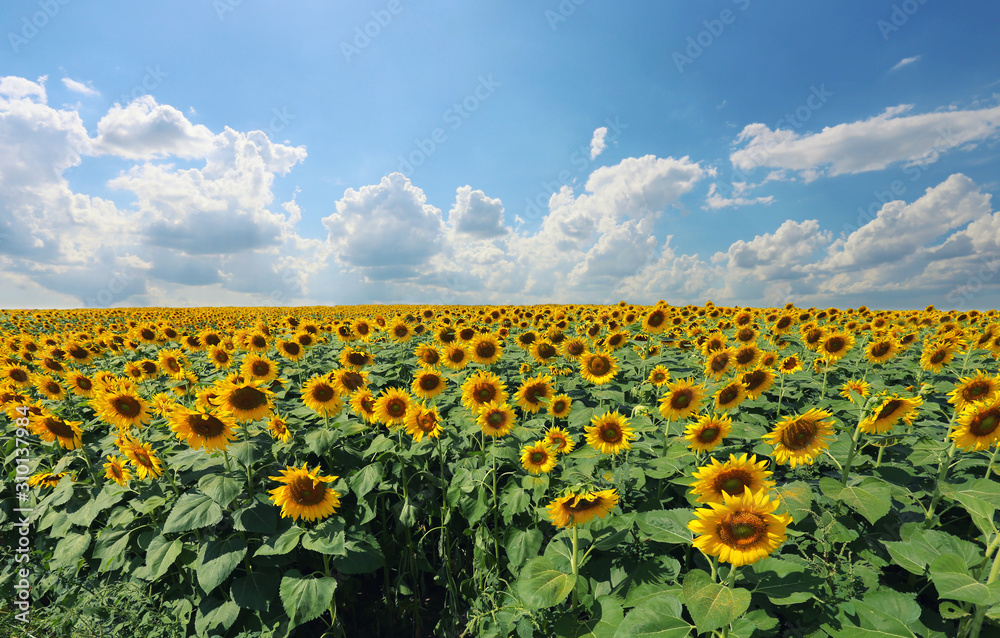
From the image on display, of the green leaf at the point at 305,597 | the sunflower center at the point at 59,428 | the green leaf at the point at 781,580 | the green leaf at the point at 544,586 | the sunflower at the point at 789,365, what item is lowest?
the green leaf at the point at 305,597

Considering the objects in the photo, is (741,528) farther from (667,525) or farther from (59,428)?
(59,428)

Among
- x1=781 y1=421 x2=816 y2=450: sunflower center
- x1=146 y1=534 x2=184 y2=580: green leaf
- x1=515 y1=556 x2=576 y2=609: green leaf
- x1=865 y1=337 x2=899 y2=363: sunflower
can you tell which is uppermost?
x1=865 y1=337 x2=899 y2=363: sunflower

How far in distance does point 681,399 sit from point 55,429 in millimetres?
6856

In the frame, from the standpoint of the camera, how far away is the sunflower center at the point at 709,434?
3.29m

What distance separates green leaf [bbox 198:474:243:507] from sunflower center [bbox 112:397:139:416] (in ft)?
6.17

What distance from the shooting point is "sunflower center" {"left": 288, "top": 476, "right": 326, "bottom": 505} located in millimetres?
3445

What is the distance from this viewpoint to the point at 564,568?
2.91 metres

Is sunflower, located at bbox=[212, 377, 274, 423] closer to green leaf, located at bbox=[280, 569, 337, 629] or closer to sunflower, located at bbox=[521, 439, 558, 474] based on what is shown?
green leaf, located at bbox=[280, 569, 337, 629]

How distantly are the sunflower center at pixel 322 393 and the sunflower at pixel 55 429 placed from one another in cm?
280

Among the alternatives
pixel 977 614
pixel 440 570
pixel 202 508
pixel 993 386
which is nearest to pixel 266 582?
pixel 202 508

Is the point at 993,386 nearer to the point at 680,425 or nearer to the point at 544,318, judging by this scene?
the point at 680,425

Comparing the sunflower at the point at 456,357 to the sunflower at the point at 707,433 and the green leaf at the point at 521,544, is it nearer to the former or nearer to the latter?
the green leaf at the point at 521,544

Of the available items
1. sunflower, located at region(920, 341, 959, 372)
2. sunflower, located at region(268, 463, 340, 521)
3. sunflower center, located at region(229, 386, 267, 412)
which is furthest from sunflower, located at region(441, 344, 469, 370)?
sunflower, located at region(920, 341, 959, 372)

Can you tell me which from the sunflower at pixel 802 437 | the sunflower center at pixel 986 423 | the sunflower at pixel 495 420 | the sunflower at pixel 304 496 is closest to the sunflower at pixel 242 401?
the sunflower at pixel 304 496
